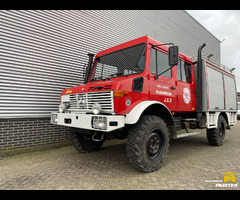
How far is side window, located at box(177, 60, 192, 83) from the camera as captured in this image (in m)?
4.34

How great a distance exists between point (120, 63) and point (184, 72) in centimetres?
197

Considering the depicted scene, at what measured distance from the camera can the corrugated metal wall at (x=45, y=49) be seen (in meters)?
4.35

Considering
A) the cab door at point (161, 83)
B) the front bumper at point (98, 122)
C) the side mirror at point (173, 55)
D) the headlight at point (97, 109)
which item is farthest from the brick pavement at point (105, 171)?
the side mirror at point (173, 55)

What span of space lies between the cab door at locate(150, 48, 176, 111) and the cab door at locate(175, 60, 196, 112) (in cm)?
29

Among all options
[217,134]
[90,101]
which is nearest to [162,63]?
[90,101]

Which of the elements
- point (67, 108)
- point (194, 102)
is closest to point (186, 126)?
point (194, 102)

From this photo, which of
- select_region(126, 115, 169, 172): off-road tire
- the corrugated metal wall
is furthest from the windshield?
the corrugated metal wall

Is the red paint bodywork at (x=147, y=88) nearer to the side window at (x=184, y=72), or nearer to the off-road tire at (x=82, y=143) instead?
the side window at (x=184, y=72)

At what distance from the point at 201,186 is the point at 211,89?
3.40 m

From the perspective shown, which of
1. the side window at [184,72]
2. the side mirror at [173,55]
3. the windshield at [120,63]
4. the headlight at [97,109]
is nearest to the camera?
the headlight at [97,109]

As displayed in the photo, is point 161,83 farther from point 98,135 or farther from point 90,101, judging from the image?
point 98,135

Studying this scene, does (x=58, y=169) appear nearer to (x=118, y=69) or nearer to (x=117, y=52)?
(x=118, y=69)

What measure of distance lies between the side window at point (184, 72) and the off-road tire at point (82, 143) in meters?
2.88

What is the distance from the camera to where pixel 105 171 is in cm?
321
